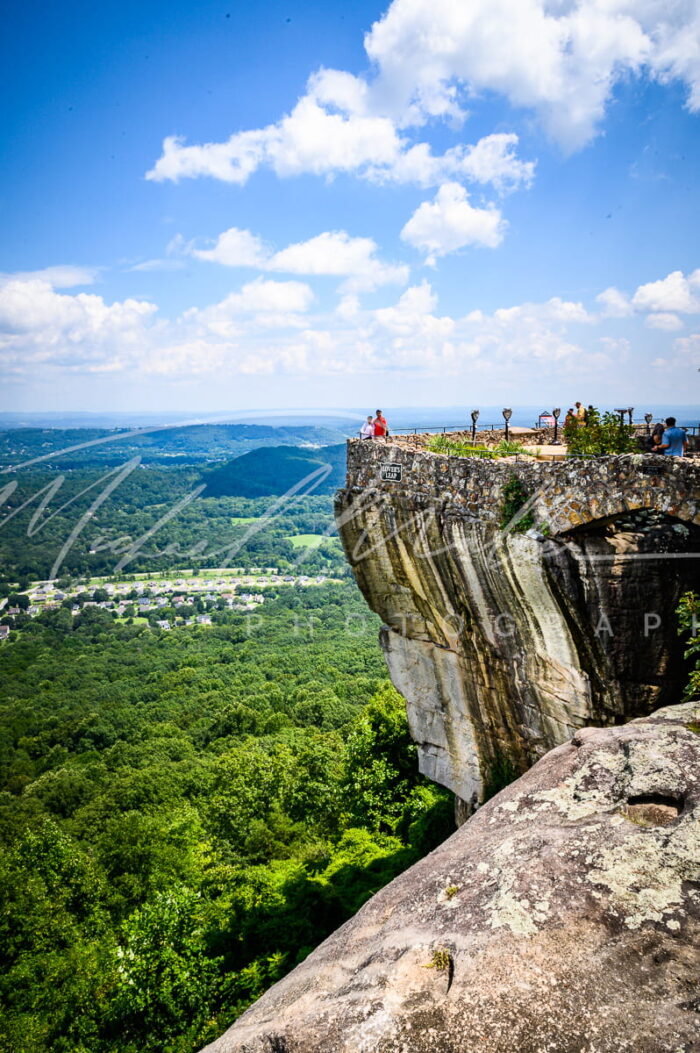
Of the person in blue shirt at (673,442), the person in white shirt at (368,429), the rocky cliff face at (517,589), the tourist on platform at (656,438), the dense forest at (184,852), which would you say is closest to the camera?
the rocky cliff face at (517,589)

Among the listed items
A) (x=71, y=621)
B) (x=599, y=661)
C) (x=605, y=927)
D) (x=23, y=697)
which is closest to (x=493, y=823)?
(x=605, y=927)

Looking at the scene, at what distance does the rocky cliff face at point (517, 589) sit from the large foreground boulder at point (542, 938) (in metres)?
2.59

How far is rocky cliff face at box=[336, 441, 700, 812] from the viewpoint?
985cm

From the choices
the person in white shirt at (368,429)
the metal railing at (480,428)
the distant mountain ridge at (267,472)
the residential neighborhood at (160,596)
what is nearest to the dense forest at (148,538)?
the residential neighborhood at (160,596)

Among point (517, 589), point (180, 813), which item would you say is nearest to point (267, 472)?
point (180, 813)

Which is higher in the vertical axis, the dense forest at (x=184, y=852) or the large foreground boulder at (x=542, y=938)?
the large foreground boulder at (x=542, y=938)

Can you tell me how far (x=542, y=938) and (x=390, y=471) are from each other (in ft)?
32.8

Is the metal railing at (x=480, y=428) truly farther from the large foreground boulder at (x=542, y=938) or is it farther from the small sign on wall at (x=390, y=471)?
the large foreground boulder at (x=542, y=938)

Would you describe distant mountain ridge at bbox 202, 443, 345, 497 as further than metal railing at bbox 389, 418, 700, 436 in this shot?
Yes

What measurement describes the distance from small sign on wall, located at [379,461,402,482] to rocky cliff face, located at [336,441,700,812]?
3cm

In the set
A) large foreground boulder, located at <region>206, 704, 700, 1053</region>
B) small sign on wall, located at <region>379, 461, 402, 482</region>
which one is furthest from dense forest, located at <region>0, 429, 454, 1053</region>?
large foreground boulder, located at <region>206, 704, 700, 1053</region>

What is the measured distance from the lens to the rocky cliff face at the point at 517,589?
985cm

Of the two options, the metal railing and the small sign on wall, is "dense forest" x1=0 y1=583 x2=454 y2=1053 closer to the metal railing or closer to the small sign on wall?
the metal railing

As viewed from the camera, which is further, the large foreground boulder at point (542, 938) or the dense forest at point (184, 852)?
the dense forest at point (184, 852)
